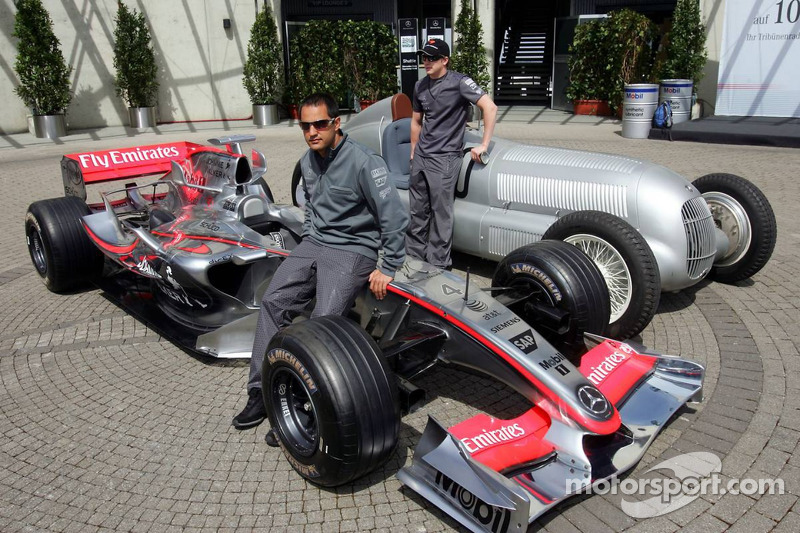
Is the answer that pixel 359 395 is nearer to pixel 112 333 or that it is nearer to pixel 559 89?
pixel 112 333

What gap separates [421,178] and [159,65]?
13405 mm

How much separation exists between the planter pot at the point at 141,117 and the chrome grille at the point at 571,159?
12.8 m

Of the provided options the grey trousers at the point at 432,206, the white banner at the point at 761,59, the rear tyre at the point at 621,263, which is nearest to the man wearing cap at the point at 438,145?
the grey trousers at the point at 432,206

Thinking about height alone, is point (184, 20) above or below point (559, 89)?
above

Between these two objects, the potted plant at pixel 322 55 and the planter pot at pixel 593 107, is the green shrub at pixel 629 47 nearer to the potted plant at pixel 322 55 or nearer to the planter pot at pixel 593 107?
the planter pot at pixel 593 107

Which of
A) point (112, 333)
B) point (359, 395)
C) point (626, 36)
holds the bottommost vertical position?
point (112, 333)

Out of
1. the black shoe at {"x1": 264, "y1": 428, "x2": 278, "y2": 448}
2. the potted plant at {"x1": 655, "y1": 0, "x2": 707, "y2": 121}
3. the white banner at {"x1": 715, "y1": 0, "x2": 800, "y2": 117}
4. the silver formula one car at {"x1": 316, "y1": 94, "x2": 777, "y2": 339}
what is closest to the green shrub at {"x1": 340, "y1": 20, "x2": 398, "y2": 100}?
the potted plant at {"x1": 655, "y1": 0, "x2": 707, "y2": 121}

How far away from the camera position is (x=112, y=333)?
17.3 ft

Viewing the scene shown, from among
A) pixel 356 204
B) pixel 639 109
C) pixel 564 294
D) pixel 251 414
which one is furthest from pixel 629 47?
pixel 251 414

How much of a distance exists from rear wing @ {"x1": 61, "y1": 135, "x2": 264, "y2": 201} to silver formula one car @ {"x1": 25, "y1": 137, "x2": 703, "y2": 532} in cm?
44

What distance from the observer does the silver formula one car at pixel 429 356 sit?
9.82 ft

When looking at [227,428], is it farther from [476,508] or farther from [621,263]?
[621,263]

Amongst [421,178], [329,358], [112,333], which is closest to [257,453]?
[329,358]

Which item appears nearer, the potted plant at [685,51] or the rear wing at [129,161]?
the rear wing at [129,161]
